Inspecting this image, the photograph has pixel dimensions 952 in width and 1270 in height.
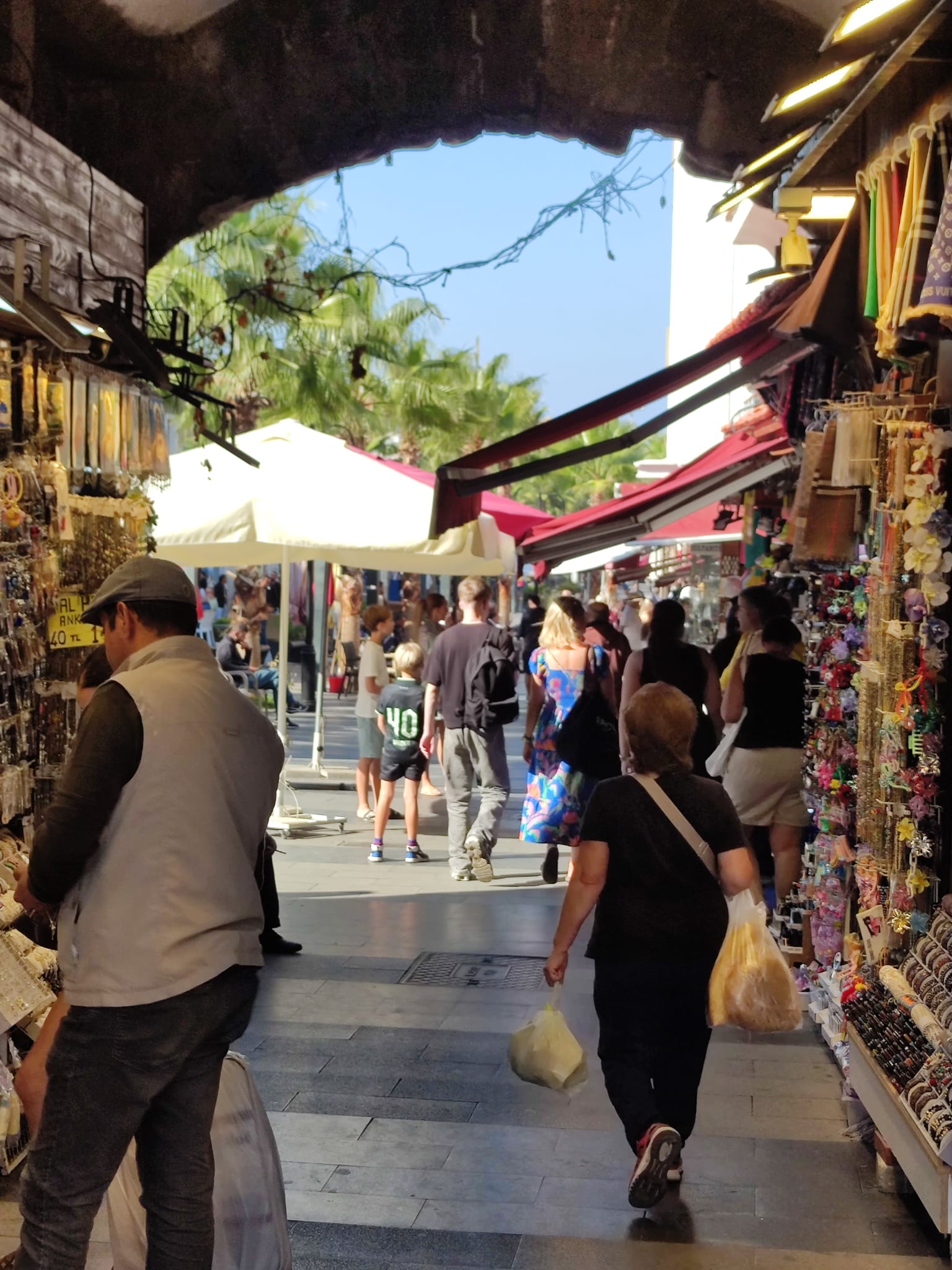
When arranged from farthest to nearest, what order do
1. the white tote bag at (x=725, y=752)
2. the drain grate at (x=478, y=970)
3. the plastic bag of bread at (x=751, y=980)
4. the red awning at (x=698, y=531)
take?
the red awning at (x=698, y=531) → the white tote bag at (x=725, y=752) → the drain grate at (x=478, y=970) → the plastic bag of bread at (x=751, y=980)

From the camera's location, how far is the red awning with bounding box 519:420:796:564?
1037 cm

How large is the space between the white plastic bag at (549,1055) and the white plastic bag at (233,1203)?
109 centimetres

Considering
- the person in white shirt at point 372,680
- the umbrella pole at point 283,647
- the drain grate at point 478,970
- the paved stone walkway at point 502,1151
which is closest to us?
the paved stone walkway at point 502,1151

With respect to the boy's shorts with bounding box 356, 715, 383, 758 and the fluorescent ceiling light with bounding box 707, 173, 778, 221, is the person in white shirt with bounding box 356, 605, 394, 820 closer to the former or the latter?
the boy's shorts with bounding box 356, 715, 383, 758

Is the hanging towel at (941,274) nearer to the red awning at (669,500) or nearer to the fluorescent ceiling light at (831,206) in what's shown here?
the fluorescent ceiling light at (831,206)

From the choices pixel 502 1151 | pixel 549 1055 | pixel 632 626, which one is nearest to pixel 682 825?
pixel 549 1055

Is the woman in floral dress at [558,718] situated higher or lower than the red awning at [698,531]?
lower

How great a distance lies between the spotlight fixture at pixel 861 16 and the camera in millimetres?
3764

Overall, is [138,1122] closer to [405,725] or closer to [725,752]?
[725,752]

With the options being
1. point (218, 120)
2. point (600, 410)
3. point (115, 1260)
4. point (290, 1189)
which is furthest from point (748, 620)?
point (115, 1260)

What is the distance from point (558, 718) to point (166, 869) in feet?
21.6

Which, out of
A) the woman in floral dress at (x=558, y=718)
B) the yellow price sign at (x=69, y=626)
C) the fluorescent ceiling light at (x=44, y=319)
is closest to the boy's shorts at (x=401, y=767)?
the woman in floral dress at (x=558, y=718)

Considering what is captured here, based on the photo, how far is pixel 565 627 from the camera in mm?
9641

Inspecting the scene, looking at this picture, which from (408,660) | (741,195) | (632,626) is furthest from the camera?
(632,626)
